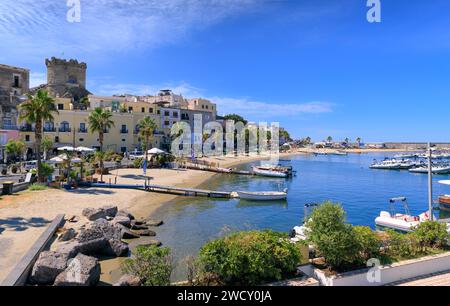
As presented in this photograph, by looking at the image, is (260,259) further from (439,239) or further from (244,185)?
(244,185)

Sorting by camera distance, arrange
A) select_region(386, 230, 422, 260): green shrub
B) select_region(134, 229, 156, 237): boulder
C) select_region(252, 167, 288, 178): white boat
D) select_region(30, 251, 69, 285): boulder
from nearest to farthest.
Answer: select_region(30, 251, 69, 285): boulder, select_region(386, 230, 422, 260): green shrub, select_region(134, 229, 156, 237): boulder, select_region(252, 167, 288, 178): white boat

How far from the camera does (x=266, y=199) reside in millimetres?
39969

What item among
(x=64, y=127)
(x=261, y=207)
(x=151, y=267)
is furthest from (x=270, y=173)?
(x=151, y=267)

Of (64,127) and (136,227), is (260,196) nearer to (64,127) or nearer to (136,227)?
(136,227)

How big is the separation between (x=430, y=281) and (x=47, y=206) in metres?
25.9

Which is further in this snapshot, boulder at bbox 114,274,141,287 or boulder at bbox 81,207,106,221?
boulder at bbox 81,207,106,221

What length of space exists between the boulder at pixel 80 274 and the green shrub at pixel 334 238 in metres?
8.69

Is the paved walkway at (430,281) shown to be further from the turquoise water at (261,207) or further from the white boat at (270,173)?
the white boat at (270,173)

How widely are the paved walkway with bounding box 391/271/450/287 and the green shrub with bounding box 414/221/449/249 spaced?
1.76 m

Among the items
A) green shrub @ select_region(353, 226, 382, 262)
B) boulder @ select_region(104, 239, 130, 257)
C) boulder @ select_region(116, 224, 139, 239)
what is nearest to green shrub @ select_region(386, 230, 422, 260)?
green shrub @ select_region(353, 226, 382, 262)

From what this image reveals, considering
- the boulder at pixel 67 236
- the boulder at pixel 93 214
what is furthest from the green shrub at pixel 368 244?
the boulder at pixel 93 214

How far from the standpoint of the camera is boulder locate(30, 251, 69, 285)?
42.7 ft

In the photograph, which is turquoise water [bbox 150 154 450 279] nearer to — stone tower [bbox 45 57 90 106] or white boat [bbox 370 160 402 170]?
white boat [bbox 370 160 402 170]

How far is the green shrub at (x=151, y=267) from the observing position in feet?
36.8
